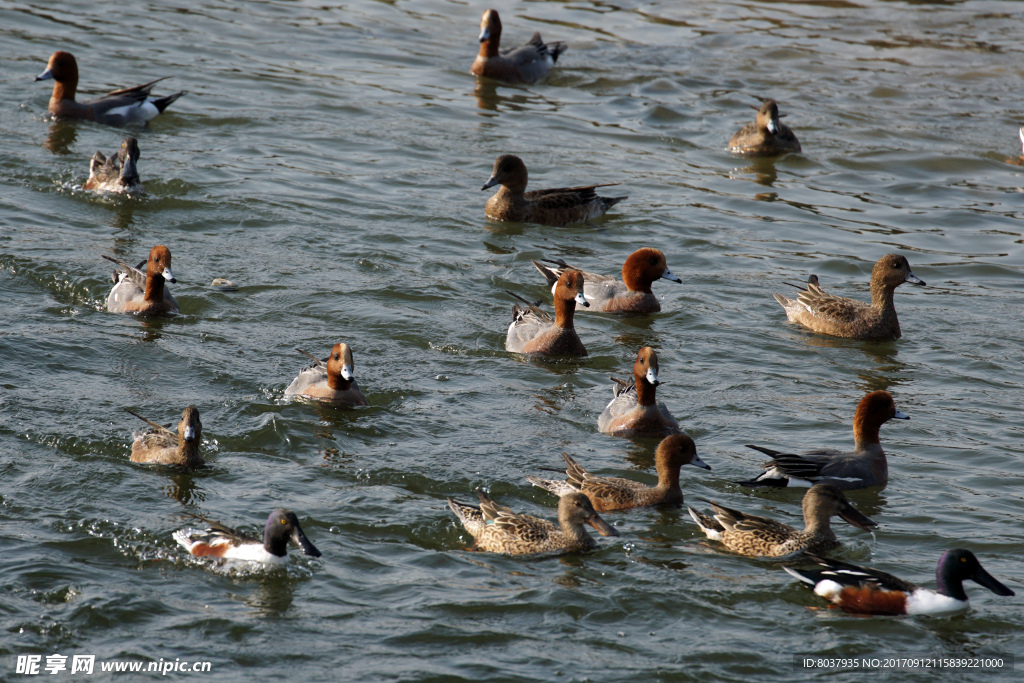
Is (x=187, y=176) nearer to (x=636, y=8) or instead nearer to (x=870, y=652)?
(x=870, y=652)

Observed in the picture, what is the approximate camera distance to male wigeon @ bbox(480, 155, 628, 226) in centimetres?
1560

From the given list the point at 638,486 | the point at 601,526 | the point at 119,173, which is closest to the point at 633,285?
the point at 638,486

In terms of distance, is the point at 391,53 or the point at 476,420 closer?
the point at 476,420

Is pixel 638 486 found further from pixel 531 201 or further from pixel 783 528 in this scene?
pixel 531 201

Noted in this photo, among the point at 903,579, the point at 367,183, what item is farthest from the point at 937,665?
the point at 367,183

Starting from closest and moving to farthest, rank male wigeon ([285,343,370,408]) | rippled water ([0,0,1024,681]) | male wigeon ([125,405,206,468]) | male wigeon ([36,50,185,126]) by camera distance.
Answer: rippled water ([0,0,1024,681])
male wigeon ([125,405,206,468])
male wigeon ([285,343,370,408])
male wigeon ([36,50,185,126])

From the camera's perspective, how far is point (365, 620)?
280 inches

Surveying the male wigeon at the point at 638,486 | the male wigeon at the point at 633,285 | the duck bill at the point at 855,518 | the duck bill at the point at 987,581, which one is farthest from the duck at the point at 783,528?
the male wigeon at the point at 633,285

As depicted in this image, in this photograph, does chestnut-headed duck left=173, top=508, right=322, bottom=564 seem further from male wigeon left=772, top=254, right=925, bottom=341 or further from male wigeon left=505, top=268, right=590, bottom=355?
male wigeon left=772, top=254, right=925, bottom=341

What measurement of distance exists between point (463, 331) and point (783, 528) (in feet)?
16.0

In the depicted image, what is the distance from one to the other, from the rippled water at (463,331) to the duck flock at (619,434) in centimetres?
16

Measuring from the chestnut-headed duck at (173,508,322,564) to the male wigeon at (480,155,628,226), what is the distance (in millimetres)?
8711

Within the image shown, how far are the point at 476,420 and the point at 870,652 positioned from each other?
3961 millimetres

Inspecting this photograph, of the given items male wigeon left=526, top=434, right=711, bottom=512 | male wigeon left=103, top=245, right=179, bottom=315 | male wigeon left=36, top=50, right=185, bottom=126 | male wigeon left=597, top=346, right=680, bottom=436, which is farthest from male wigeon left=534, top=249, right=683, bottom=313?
male wigeon left=36, top=50, right=185, bottom=126
